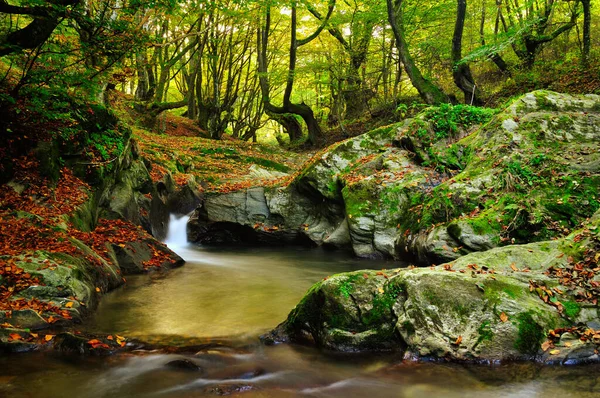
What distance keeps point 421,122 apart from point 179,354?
891 cm

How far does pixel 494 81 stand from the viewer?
732 inches

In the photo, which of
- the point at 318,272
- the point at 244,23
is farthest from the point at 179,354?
the point at 244,23

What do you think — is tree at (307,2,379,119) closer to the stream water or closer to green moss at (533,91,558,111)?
green moss at (533,91,558,111)

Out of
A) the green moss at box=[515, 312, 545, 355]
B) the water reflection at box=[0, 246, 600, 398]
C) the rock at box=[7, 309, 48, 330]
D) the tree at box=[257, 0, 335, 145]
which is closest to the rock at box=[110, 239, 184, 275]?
the water reflection at box=[0, 246, 600, 398]

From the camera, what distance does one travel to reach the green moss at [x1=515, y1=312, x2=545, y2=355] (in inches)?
150

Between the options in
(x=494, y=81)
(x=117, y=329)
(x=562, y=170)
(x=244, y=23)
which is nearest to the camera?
(x=117, y=329)

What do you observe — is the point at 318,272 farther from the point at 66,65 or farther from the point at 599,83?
the point at 599,83

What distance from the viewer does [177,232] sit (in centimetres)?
1268

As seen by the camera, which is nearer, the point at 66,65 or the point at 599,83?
the point at 66,65

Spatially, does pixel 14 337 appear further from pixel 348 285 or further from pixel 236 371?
pixel 348 285

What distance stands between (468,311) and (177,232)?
10.3m

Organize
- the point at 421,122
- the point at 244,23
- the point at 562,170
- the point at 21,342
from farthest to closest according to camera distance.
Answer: the point at 244,23, the point at 421,122, the point at 562,170, the point at 21,342

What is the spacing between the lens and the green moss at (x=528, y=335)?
381cm

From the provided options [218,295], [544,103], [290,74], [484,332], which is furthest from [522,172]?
[290,74]
